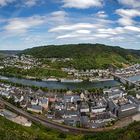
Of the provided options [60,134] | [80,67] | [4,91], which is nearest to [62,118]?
[60,134]

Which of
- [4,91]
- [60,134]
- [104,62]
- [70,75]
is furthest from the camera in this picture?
[104,62]

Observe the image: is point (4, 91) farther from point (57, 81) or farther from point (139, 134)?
point (139, 134)

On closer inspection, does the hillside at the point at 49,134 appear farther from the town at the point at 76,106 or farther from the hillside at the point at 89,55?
the hillside at the point at 89,55

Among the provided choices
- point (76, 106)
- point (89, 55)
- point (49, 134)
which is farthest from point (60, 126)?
point (89, 55)

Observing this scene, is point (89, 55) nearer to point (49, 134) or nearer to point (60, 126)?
point (60, 126)

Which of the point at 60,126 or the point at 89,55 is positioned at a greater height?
the point at 89,55

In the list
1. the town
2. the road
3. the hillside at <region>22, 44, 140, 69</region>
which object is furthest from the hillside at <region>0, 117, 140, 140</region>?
the hillside at <region>22, 44, 140, 69</region>
